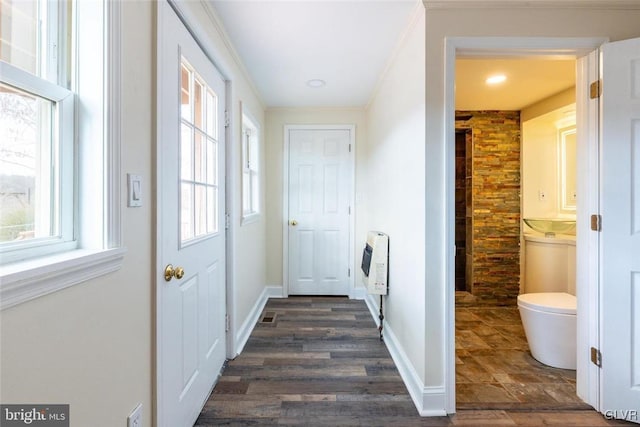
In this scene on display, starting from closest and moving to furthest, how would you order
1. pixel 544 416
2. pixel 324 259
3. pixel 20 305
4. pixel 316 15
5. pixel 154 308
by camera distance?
pixel 20 305, pixel 154 308, pixel 544 416, pixel 316 15, pixel 324 259

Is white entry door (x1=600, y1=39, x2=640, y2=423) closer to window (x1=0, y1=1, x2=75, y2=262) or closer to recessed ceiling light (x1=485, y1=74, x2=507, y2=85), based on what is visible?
recessed ceiling light (x1=485, y1=74, x2=507, y2=85)

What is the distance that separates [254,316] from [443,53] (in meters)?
2.66

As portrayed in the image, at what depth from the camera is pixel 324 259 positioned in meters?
3.76

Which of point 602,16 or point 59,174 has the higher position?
point 602,16

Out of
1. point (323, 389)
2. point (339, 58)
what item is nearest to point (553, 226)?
point (339, 58)

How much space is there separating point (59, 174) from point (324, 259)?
3.09m

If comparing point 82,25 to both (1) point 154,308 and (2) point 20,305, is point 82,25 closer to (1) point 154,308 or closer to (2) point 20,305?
(2) point 20,305

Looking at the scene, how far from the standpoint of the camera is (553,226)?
3.09 meters

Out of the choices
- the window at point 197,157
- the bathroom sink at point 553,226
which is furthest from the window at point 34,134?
the bathroom sink at point 553,226

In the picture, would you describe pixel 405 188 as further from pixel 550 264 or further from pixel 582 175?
pixel 550 264

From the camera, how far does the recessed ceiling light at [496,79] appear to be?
262 centimetres

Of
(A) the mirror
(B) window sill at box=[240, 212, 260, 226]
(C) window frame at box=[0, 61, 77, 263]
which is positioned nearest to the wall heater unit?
(B) window sill at box=[240, 212, 260, 226]

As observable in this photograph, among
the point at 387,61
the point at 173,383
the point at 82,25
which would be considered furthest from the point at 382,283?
the point at 82,25

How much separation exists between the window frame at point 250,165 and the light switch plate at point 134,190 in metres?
1.42
